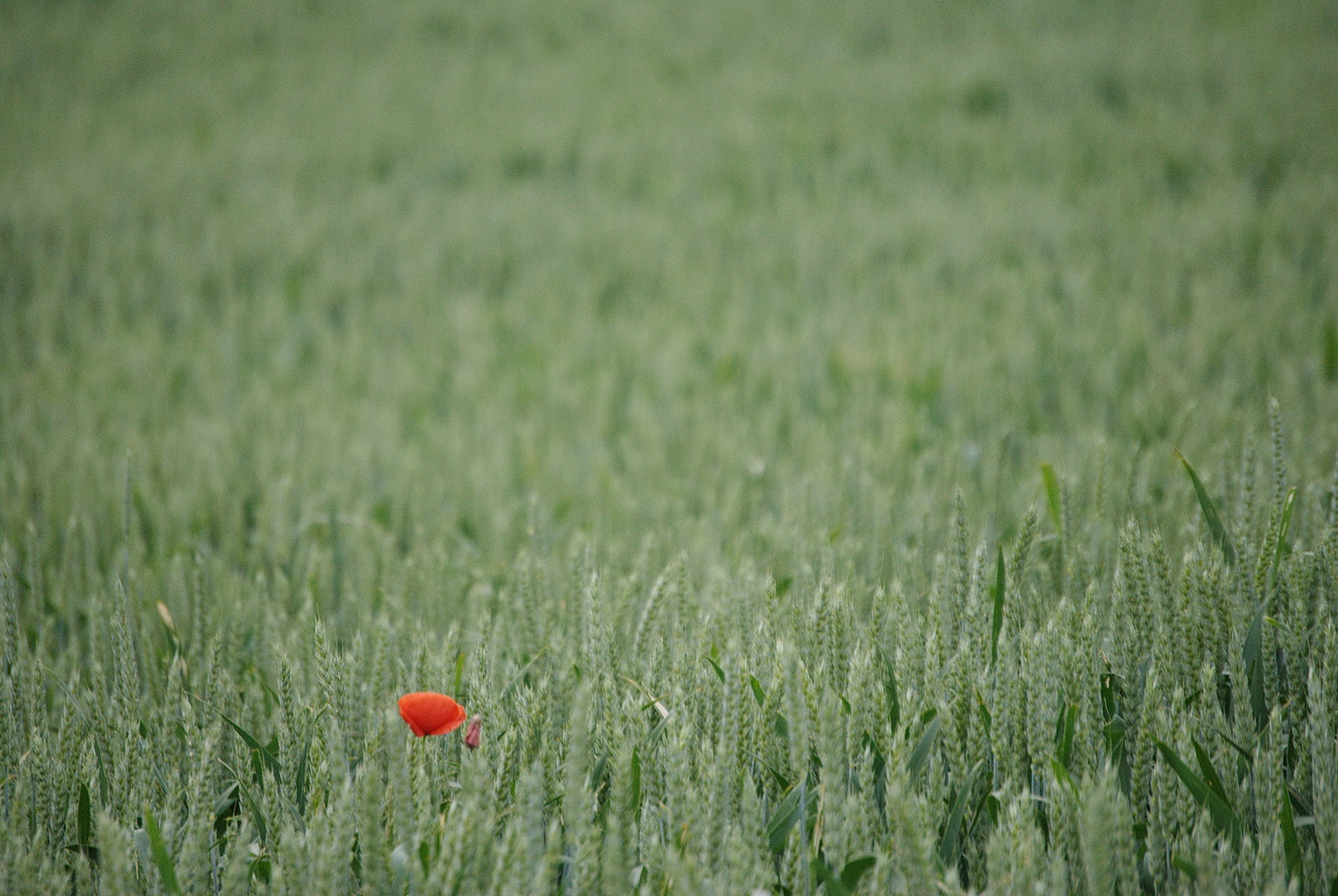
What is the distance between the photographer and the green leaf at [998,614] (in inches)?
47.0

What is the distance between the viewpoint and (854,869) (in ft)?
2.85

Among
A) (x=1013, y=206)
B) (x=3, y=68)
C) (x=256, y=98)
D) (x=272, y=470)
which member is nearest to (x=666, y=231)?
(x=1013, y=206)

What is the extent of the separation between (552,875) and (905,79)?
5934 millimetres

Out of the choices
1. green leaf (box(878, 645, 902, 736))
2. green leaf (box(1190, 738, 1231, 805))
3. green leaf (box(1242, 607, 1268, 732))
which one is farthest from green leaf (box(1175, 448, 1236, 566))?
green leaf (box(878, 645, 902, 736))

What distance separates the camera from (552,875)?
2.89ft

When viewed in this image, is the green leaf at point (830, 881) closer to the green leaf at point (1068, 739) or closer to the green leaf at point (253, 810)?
the green leaf at point (1068, 739)

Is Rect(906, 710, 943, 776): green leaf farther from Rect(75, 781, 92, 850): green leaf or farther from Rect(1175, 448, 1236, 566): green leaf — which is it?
Rect(75, 781, 92, 850): green leaf

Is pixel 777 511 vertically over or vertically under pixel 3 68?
under

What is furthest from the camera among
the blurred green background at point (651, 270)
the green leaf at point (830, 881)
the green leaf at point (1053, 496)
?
the blurred green background at point (651, 270)

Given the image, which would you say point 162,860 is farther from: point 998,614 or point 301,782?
point 998,614

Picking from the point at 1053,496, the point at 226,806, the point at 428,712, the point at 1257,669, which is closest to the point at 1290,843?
the point at 1257,669

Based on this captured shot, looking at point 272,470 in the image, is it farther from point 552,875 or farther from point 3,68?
point 3,68

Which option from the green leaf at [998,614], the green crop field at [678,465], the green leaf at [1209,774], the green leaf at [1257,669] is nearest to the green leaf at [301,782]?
the green crop field at [678,465]

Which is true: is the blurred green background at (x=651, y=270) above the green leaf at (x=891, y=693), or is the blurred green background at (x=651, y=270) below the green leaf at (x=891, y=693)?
above
